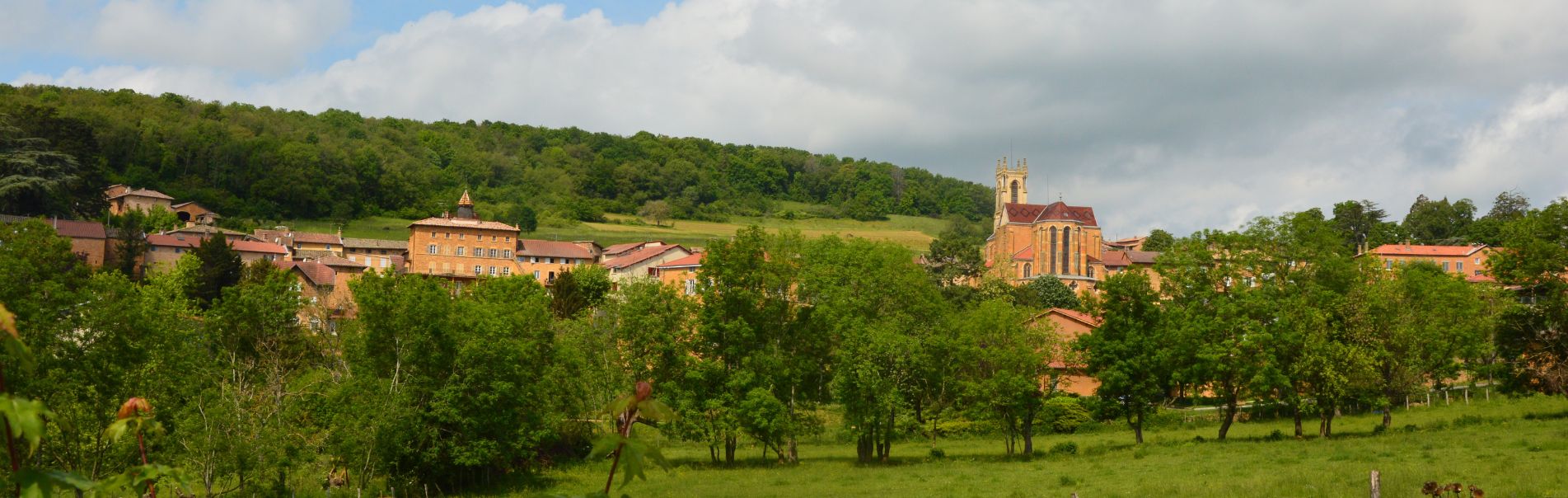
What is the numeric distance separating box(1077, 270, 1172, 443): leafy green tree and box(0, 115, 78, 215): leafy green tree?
8934 centimetres

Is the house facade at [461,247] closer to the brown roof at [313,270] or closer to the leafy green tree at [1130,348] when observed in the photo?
the brown roof at [313,270]

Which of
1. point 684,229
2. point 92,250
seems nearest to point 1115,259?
point 684,229

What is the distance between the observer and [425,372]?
123ft

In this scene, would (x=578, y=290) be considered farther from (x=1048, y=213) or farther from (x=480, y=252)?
(x=1048, y=213)

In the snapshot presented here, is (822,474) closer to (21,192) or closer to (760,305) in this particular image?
(760,305)

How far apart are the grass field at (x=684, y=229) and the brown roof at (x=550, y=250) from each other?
14155 millimetres

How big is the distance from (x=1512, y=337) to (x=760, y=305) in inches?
1086

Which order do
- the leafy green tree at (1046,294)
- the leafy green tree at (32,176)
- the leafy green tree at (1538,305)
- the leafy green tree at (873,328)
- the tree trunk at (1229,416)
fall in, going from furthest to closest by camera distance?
1. the leafy green tree at (1046,294)
2. the leafy green tree at (32,176)
3. the leafy green tree at (873,328)
4. the tree trunk at (1229,416)
5. the leafy green tree at (1538,305)

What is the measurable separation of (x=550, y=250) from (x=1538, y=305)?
85.6m

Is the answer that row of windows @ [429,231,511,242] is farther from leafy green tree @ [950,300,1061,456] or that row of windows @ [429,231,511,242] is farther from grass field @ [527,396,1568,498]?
leafy green tree @ [950,300,1061,456]

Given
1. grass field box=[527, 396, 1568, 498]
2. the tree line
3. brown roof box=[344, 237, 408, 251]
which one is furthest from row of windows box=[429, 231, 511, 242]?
grass field box=[527, 396, 1568, 498]

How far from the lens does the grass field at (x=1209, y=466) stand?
86.0 feet

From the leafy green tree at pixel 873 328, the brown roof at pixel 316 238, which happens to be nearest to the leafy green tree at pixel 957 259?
the leafy green tree at pixel 873 328

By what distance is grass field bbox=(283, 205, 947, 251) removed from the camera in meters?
128
